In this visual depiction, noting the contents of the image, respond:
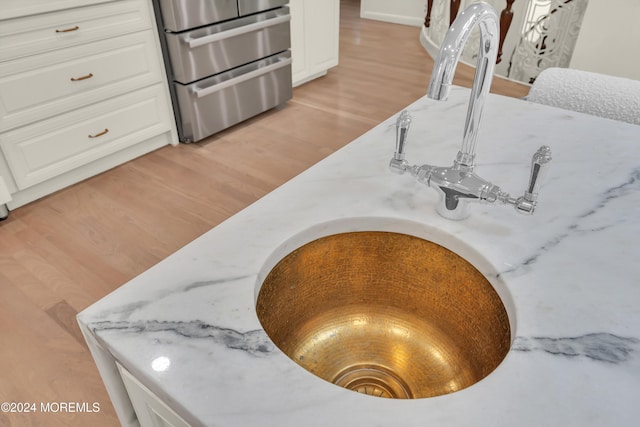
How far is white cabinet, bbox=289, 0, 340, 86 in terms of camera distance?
10.7 ft

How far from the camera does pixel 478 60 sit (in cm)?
67

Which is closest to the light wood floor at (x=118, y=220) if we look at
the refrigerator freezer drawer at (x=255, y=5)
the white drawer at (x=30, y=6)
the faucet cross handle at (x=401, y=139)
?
the refrigerator freezer drawer at (x=255, y=5)

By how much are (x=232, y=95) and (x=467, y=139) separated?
2.30m

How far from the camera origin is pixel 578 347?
22.8 inches

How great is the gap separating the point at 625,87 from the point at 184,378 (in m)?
1.30

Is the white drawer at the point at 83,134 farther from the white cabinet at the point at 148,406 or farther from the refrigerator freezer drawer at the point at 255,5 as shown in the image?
the white cabinet at the point at 148,406

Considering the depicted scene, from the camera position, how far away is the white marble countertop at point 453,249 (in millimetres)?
510

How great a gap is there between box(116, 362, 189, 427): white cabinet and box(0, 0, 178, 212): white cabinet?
1845 millimetres

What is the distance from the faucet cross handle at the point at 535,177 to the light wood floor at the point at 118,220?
1274 millimetres

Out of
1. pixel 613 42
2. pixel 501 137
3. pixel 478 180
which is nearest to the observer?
pixel 478 180

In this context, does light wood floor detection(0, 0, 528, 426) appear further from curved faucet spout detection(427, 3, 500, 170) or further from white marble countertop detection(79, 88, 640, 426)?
curved faucet spout detection(427, 3, 500, 170)

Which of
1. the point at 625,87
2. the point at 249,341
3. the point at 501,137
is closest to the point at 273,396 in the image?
the point at 249,341

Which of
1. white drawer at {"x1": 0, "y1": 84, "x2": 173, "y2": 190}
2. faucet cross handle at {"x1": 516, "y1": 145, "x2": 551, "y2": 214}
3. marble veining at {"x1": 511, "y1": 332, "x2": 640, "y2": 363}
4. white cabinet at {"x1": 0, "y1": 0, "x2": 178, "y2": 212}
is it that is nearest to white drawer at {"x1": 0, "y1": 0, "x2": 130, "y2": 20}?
white cabinet at {"x1": 0, "y1": 0, "x2": 178, "y2": 212}

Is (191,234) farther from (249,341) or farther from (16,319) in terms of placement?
(249,341)
